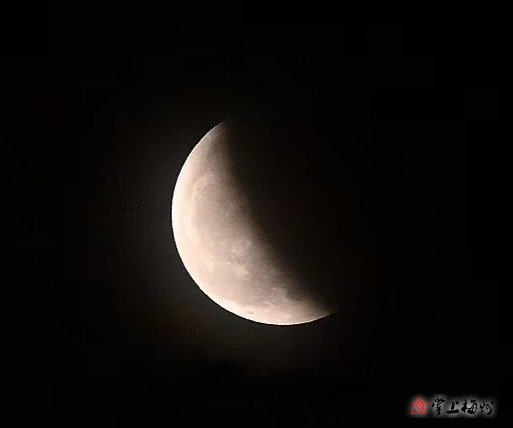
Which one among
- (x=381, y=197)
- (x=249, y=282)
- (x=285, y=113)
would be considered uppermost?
(x=285, y=113)

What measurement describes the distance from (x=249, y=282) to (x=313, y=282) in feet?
0.83

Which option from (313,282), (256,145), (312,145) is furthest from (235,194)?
(313,282)

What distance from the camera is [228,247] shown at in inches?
73.7

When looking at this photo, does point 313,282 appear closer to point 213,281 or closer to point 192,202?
point 213,281

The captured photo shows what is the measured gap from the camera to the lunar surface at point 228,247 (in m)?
1.86

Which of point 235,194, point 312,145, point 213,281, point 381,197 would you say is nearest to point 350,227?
point 381,197

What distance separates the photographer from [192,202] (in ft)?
6.47

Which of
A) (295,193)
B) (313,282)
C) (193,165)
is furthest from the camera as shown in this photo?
(193,165)

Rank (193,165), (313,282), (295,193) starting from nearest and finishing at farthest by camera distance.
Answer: (295,193), (313,282), (193,165)

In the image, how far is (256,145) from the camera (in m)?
1.83

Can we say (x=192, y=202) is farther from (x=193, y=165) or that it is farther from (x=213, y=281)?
(x=213, y=281)

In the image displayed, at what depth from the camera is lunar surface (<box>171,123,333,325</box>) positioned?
1856 millimetres

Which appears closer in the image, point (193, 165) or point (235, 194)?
point (235, 194)

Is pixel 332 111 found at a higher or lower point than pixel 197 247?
higher
